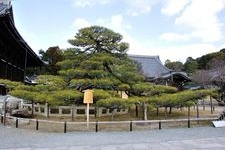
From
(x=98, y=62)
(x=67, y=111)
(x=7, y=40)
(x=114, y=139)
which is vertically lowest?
(x=114, y=139)

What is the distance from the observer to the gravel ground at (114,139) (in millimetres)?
9133

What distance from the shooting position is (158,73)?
3784 centimetres

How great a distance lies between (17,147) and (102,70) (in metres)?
7.59

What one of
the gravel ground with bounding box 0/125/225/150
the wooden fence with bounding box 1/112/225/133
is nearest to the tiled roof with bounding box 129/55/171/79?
the wooden fence with bounding box 1/112/225/133

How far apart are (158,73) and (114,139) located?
1100 inches

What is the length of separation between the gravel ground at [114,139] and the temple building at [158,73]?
60.6 ft

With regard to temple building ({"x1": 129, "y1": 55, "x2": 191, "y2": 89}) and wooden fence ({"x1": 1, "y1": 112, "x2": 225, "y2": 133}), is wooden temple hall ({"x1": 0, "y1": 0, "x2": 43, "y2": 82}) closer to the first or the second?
wooden fence ({"x1": 1, "y1": 112, "x2": 225, "y2": 133})

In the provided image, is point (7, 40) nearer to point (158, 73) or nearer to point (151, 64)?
point (158, 73)

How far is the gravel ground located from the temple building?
1847 centimetres

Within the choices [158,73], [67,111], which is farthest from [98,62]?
[158,73]

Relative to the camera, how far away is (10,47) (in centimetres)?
2272

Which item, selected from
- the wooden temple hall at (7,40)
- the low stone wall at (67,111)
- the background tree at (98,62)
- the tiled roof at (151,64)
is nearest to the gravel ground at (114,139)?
the low stone wall at (67,111)

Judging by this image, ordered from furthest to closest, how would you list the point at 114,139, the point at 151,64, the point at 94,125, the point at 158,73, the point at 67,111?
the point at 151,64 → the point at 158,73 → the point at 67,111 → the point at 94,125 → the point at 114,139

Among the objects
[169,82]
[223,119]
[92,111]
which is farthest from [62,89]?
[169,82]
